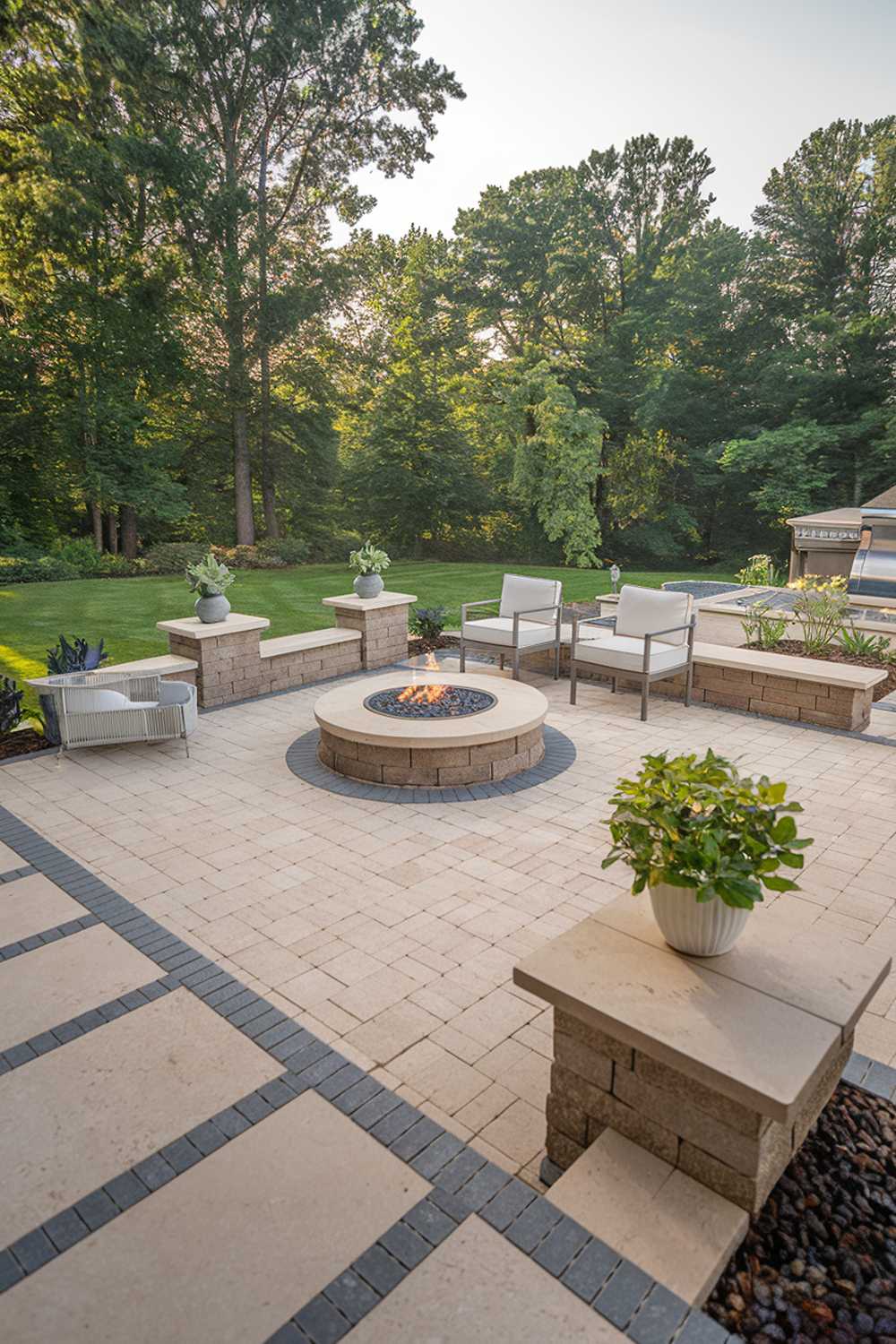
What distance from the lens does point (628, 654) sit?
6.82 meters

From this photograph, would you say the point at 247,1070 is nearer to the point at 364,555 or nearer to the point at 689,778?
the point at 689,778

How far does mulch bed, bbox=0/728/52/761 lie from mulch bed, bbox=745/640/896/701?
7096mm

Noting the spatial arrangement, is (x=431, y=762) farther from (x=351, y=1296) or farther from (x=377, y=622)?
(x=377, y=622)

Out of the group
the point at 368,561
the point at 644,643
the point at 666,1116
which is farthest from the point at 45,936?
the point at 368,561

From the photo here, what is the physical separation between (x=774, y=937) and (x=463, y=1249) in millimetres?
1265

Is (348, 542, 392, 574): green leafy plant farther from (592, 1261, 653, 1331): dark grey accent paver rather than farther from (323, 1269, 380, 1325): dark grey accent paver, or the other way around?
(592, 1261, 653, 1331): dark grey accent paver

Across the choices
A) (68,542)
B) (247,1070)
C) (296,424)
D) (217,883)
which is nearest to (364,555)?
(217,883)

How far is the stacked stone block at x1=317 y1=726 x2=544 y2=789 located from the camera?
530 centimetres

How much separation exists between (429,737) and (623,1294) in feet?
12.1

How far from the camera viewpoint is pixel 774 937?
7.63 ft

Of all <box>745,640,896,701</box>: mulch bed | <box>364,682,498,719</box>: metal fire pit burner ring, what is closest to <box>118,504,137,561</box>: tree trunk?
<box>364,682,498,719</box>: metal fire pit burner ring

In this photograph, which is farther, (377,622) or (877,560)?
(877,560)

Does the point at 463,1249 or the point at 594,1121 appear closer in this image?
the point at 463,1249

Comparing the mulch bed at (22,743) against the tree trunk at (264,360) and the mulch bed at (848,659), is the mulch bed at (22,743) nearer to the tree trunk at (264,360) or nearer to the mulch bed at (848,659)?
the mulch bed at (848,659)
